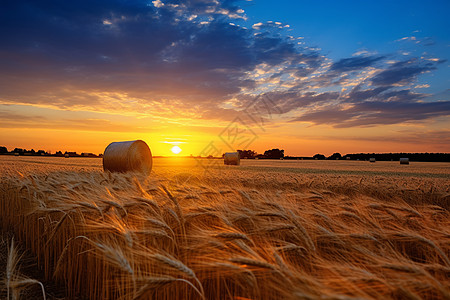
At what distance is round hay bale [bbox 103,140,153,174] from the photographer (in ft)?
46.2

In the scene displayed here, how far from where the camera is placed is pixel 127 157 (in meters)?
14.0

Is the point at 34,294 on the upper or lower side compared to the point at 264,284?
lower

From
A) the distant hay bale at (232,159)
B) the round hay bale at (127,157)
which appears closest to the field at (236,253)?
the round hay bale at (127,157)

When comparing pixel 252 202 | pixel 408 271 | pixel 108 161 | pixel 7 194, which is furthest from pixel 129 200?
pixel 108 161

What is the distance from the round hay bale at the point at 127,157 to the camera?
14078mm

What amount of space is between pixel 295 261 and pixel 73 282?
2.46 m

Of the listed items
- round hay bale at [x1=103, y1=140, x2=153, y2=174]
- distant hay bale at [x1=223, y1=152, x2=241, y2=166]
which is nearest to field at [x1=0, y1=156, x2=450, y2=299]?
round hay bale at [x1=103, y1=140, x2=153, y2=174]

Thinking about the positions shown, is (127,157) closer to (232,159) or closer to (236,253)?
(236,253)

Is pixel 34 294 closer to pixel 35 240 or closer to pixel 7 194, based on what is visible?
pixel 35 240

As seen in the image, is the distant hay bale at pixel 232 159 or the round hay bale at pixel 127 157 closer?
the round hay bale at pixel 127 157

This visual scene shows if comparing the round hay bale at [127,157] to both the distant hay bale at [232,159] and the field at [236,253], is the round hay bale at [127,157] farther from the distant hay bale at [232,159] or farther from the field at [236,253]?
the distant hay bale at [232,159]

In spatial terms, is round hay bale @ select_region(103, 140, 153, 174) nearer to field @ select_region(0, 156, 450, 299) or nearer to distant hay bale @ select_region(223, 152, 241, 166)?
field @ select_region(0, 156, 450, 299)

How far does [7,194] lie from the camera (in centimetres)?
630

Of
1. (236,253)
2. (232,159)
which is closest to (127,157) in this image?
(236,253)
